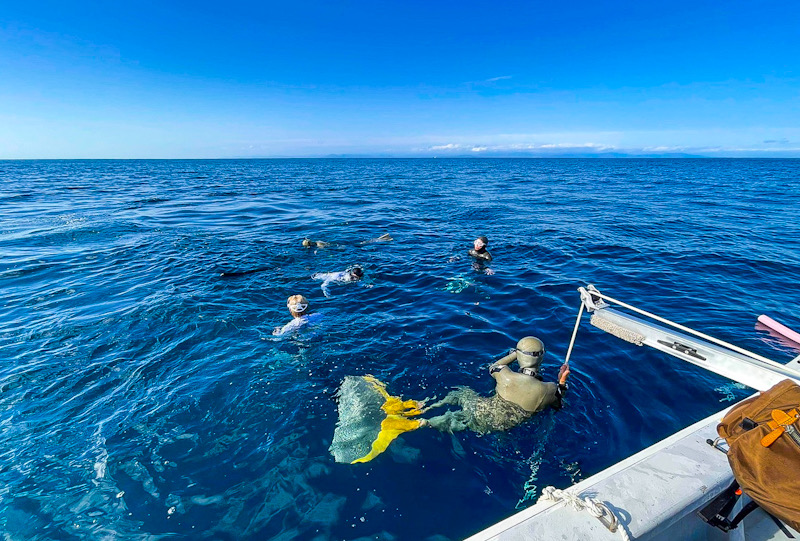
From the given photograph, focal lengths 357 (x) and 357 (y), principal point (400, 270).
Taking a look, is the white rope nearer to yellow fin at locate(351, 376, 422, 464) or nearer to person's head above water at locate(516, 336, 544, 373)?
person's head above water at locate(516, 336, 544, 373)

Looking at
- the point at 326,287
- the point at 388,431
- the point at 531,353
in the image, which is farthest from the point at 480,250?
the point at 388,431

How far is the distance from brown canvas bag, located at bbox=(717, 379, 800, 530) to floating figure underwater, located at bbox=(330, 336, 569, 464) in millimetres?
2818

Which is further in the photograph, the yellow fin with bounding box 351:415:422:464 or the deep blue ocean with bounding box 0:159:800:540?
the yellow fin with bounding box 351:415:422:464

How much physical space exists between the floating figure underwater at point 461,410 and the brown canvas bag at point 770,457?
2818 mm

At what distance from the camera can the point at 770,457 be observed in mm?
2770

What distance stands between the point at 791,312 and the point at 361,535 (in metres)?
13.8

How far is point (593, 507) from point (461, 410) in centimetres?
350

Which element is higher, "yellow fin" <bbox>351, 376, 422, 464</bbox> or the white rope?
the white rope

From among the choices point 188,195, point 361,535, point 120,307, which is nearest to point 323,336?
point 361,535

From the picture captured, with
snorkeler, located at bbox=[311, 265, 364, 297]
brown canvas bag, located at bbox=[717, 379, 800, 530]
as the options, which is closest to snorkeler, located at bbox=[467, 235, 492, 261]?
snorkeler, located at bbox=[311, 265, 364, 297]

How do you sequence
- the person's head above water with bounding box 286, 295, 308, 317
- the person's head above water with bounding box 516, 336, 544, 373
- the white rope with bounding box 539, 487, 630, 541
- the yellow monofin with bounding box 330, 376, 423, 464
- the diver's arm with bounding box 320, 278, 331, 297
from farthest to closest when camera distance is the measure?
the diver's arm with bounding box 320, 278, 331, 297 < the person's head above water with bounding box 286, 295, 308, 317 < the yellow monofin with bounding box 330, 376, 423, 464 < the person's head above water with bounding box 516, 336, 544, 373 < the white rope with bounding box 539, 487, 630, 541

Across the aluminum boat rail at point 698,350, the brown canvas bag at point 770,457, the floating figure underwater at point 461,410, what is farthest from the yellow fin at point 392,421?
the brown canvas bag at point 770,457

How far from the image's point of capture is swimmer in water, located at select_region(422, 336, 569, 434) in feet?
19.0

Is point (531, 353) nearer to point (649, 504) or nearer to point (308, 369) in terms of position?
point (649, 504)
